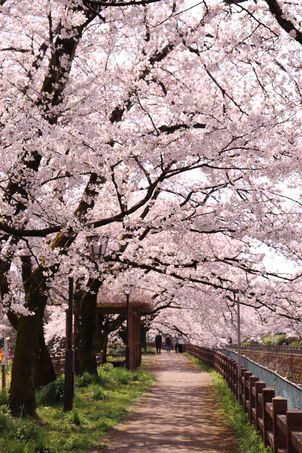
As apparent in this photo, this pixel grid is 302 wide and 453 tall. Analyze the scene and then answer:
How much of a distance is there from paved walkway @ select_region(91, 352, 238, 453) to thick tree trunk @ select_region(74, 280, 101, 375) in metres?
2.71

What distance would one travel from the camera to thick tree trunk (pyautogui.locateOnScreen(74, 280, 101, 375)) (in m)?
21.0

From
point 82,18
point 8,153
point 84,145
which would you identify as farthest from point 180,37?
point 8,153

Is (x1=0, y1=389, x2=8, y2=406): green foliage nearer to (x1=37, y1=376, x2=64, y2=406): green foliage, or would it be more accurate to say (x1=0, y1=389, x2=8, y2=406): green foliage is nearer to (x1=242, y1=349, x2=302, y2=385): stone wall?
(x1=37, y1=376, x2=64, y2=406): green foliage

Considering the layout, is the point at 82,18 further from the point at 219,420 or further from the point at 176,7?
the point at 219,420

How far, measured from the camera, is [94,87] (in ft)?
39.9

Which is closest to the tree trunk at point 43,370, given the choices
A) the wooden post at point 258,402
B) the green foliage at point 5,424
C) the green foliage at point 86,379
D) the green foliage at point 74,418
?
the green foliage at point 86,379

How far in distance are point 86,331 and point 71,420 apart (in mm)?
9012

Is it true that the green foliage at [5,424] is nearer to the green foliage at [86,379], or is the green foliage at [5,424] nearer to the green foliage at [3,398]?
the green foliage at [3,398]

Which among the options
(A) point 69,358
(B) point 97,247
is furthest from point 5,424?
(B) point 97,247

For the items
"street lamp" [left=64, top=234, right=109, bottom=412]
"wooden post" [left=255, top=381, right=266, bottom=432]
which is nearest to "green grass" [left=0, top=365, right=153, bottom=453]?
"street lamp" [left=64, top=234, right=109, bottom=412]

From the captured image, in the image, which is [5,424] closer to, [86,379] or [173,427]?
[173,427]

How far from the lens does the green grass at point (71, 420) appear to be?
9578 millimetres

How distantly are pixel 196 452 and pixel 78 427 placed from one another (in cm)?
295

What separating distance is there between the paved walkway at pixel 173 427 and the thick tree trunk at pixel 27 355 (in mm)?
2031
